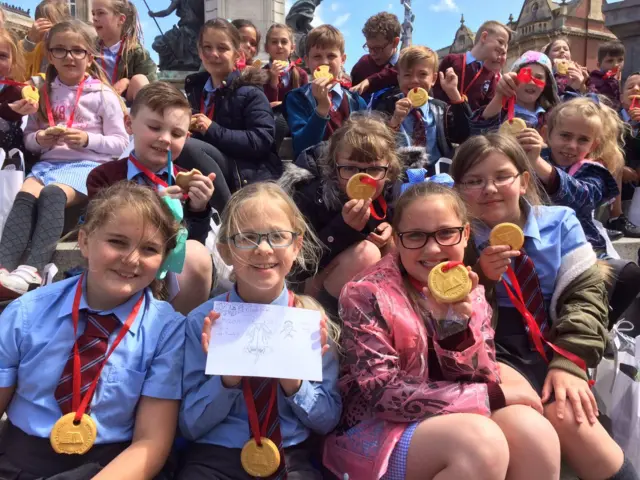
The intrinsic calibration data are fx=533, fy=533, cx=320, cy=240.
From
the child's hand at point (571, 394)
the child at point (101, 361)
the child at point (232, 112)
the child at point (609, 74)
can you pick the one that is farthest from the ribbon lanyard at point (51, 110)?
the child at point (609, 74)

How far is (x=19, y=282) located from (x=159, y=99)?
118 cm

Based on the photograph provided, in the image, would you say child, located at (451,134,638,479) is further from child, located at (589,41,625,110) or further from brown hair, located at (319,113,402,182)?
child, located at (589,41,625,110)

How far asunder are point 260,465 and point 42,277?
1.80 m

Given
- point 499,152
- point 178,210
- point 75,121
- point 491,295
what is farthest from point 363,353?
point 75,121

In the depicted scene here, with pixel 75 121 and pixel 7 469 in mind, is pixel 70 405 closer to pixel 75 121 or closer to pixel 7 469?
pixel 7 469

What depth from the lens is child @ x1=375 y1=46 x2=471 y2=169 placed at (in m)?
4.05

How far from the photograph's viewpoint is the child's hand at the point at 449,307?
6.18ft

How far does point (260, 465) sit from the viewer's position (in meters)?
1.85

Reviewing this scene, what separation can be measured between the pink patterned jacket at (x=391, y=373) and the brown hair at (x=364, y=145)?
2.74 feet

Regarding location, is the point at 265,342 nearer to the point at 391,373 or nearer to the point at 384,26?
the point at 391,373

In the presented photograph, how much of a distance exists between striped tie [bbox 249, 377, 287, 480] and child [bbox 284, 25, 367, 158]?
2273 millimetres

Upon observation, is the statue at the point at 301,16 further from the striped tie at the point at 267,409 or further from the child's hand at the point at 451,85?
the striped tie at the point at 267,409

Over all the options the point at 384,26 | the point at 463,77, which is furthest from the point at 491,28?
the point at 384,26

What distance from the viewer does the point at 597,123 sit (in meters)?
3.27
